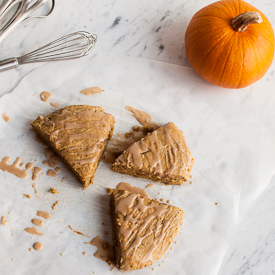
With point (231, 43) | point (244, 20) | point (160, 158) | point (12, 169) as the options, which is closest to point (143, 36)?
point (231, 43)

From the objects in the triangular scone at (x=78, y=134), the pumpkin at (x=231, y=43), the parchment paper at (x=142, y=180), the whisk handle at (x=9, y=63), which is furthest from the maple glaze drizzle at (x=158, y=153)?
the whisk handle at (x=9, y=63)

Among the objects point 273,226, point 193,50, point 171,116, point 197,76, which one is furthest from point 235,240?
point 193,50

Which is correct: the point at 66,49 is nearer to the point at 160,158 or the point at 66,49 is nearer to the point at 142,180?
the point at 160,158

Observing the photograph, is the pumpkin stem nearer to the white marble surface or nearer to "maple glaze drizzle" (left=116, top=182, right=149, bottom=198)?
the white marble surface

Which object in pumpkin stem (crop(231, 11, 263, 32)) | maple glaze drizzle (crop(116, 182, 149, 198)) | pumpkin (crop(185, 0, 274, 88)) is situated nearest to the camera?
pumpkin stem (crop(231, 11, 263, 32))

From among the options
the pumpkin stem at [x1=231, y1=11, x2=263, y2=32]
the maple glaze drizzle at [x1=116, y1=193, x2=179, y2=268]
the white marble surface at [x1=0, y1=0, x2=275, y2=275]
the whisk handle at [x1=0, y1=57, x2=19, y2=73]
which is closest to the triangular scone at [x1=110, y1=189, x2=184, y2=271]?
the maple glaze drizzle at [x1=116, y1=193, x2=179, y2=268]

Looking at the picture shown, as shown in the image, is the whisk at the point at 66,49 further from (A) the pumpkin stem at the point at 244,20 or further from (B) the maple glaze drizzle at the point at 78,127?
(A) the pumpkin stem at the point at 244,20

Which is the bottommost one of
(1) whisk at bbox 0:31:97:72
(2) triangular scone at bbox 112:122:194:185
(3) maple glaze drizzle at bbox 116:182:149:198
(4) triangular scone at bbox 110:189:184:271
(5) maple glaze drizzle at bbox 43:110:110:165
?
(4) triangular scone at bbox 110:189:184:271
